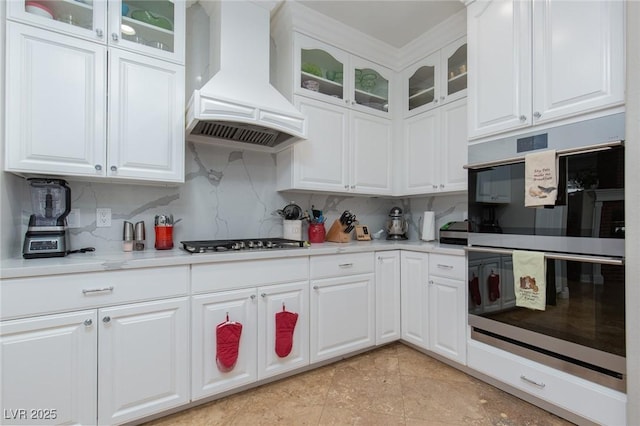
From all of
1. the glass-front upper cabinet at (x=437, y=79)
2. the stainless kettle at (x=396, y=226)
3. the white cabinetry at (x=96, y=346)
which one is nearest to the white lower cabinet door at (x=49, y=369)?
the white cabinetry at (x=96, y=346)

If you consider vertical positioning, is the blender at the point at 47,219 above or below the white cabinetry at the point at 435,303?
above

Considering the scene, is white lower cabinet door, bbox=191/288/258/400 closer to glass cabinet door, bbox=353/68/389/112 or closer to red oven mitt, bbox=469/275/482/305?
red oven mitt, bbox=469/275/482/305

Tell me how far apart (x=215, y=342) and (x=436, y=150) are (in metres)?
2.23

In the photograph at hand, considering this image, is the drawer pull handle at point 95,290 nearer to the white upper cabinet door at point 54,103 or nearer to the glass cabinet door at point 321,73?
the white upper cabinet door at point 54,103

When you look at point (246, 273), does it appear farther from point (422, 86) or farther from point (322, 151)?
point (422, 86)

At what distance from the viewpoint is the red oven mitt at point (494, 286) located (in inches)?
72.2

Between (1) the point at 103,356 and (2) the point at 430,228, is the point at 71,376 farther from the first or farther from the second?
(2) the point at 430,228

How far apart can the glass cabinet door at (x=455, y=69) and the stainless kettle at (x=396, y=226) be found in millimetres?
1143

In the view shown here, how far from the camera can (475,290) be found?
1943 millimetres

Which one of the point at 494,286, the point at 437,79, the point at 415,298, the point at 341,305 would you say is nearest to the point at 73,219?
the point at 341,305

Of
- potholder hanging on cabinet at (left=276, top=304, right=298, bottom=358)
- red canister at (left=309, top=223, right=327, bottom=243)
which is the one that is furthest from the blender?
red canister at (left=309, top=223, right=327, bottom=243)

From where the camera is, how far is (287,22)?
236 cm

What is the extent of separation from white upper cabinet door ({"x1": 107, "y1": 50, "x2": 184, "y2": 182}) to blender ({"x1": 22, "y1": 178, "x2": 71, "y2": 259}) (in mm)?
287

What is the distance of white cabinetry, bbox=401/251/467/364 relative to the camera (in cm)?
205
